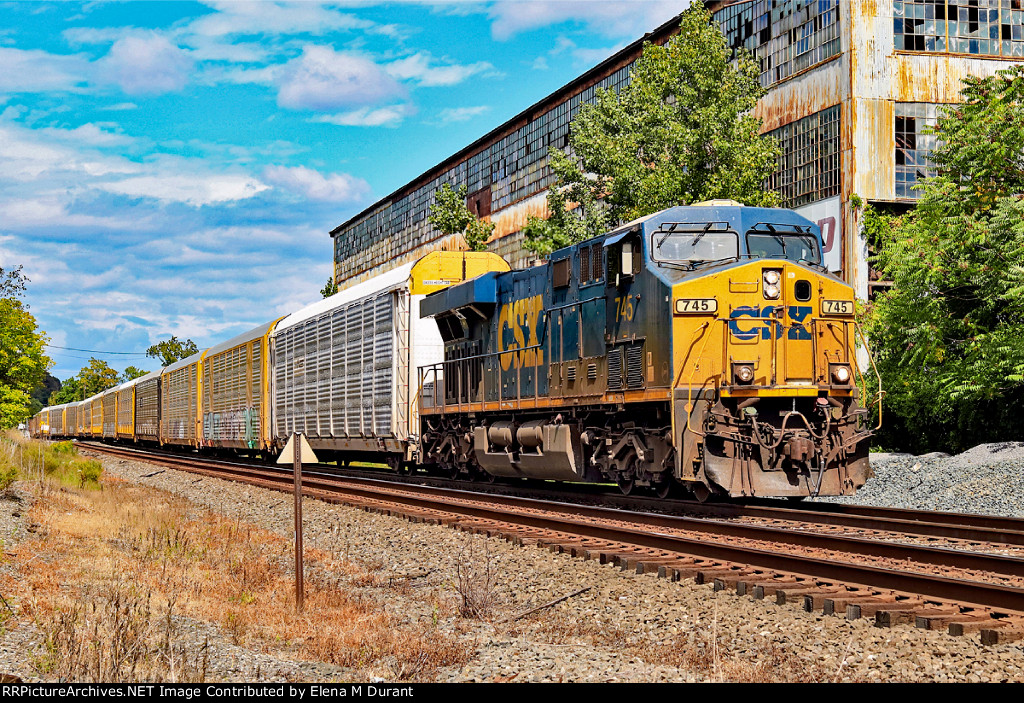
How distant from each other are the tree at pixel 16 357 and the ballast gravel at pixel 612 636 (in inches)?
1238

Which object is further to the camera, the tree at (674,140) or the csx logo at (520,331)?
the tree at (674,140)

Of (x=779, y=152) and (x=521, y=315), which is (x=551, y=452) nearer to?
(x=521, y=315)

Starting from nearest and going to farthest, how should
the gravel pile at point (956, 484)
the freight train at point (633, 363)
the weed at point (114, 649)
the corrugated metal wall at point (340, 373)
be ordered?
the weed at point (114, 649) < the freight train at point (633, 363) < the gravel pile at point (956, 484) < the corrugated metal wall at point (340, 373)

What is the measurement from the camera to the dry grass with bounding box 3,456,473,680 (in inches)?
255

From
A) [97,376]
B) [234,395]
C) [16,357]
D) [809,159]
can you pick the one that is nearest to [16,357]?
[16,357]

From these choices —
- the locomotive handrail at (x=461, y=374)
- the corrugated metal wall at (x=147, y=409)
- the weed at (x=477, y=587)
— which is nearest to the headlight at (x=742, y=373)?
the weed at (x=477, y=587)

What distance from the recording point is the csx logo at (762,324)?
12.7 meters

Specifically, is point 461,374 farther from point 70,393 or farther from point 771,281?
point 70,393

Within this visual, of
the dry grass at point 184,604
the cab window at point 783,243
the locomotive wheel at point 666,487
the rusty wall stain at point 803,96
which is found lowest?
the dry grass at point 184,604

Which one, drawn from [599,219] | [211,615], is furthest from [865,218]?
[211,615]

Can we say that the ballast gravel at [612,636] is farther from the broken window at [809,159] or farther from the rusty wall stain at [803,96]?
the rusty wall stain at [803,96]

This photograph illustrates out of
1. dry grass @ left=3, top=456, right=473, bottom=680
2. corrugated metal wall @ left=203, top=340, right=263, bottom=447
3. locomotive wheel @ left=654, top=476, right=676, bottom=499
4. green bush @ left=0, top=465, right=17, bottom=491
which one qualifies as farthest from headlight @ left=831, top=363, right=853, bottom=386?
corrugated metal wall @ left=203, top=340, right=263, bottom=447

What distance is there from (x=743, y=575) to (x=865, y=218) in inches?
933

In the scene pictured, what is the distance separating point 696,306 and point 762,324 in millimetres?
921
